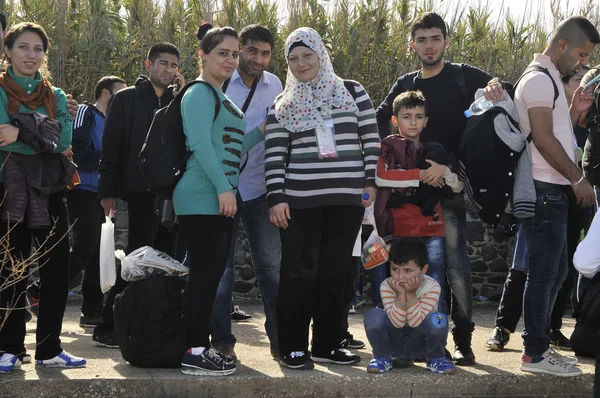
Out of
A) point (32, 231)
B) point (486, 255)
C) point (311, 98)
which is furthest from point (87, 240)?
point (486, 255)

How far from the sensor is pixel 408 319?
5.86 metres

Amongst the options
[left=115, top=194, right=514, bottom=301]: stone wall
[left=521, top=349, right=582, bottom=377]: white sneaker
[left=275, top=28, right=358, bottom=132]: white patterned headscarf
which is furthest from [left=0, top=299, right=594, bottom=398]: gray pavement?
[left=115, top=194, right=514, bottom=301]: stone wall

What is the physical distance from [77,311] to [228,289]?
318cm

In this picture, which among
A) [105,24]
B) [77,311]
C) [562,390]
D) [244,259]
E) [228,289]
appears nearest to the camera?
[562,390]

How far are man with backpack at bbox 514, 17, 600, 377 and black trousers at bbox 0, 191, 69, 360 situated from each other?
8.71ft

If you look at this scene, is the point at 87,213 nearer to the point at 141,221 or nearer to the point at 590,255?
the point at 141,221

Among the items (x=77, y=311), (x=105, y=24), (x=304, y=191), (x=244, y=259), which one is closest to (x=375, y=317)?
(x=304, y=191)

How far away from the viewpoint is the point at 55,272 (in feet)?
18.6

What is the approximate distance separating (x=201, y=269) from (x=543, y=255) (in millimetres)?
1979

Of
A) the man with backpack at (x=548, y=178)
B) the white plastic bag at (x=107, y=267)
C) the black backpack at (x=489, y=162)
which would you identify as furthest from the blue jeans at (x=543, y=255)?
the white plastic bag at (x=107, y=267)

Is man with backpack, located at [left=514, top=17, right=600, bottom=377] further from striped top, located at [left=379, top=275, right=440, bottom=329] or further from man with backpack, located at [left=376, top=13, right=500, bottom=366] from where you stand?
striped top, located at [left=379, top=275, right=440, bottom=329]

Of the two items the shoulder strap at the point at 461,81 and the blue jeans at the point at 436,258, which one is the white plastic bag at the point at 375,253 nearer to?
the blue jeans at the point at 436,258

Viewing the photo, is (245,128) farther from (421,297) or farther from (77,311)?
(77,311)

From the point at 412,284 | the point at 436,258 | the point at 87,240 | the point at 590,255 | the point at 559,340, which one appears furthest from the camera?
the point at 87,240
